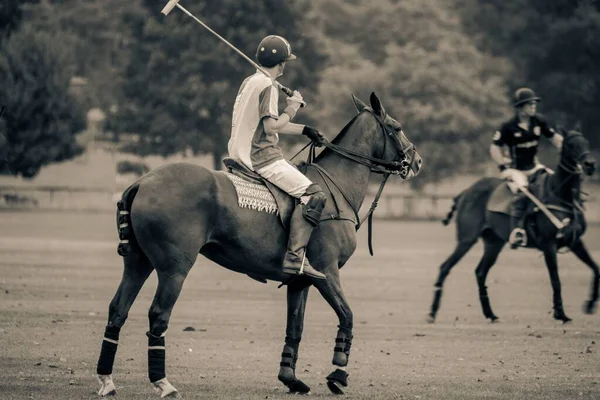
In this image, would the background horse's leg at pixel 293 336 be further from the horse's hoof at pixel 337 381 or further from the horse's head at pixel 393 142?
the horse's head at pixel 393 142

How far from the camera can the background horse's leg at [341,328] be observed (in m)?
11.0

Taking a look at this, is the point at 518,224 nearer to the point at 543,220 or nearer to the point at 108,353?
the point at 543,220

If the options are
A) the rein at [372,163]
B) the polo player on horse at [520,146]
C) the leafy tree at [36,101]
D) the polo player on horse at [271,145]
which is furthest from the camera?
the leafy tree at [36,101]

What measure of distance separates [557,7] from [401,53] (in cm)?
901

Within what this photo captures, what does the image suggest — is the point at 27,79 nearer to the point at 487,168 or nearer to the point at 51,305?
the point at 487,168

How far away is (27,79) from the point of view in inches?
2235

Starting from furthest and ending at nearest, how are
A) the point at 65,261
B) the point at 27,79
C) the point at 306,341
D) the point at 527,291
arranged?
1. the point at 27,79
2. the point at 65,261
3. the point at 527,291
4. the point at 306,341

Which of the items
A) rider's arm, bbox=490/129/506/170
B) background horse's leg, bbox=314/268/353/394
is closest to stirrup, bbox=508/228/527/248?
rider's arm, bbox=490/129/506/170

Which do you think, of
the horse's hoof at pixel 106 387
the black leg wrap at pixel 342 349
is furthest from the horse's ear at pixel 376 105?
the horse's hoof at pixel 106 387

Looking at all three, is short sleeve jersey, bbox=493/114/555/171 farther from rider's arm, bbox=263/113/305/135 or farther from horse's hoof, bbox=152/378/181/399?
horse's hoof, bbox=152/378/181/399

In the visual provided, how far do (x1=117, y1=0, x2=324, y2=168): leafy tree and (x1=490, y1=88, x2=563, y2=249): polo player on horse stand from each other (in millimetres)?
41081

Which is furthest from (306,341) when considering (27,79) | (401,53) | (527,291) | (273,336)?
(401,53)

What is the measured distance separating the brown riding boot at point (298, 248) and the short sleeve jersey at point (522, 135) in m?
7.74

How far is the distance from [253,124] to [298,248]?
1.14m
